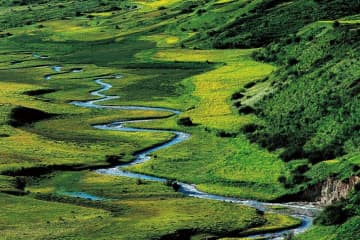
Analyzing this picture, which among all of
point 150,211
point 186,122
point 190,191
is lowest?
point 186,122

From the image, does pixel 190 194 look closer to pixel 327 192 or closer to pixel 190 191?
pixel 190 191

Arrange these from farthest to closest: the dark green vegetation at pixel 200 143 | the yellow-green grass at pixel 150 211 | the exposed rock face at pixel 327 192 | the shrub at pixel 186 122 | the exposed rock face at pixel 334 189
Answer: the shrub at pixel 186 122 → the exposed rock face at pixel 327 192 → the exposed rock face at pixel 334 189 → the dark green vegetation at pixel 200 143 → the yellow-green grass at pixel 150 211

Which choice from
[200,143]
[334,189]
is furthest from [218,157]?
[334,189]

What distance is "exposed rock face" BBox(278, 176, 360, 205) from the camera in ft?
253

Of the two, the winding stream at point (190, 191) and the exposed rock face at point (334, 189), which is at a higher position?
the exposed rock face at point (334, 189)

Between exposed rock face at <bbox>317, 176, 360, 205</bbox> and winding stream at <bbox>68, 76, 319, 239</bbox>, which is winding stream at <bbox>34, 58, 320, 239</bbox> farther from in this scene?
exposed rock face at <bbox>317, 176, 360, 205</bbox>

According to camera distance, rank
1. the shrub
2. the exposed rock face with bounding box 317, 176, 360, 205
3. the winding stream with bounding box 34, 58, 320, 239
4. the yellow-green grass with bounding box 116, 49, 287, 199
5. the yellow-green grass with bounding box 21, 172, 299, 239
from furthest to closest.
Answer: the shrub → the yellow-green grass with bounding box 116, 49, 287, 199 → the exposed rock face with bounding box 317, 176, 360, 205 → the winding stream with bounding box 34, 58, 320, 239 → the yellow-green grass with bounding box 21, 172, 299, 239

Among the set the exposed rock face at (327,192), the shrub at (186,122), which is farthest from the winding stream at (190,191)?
the shrub at (186,122)

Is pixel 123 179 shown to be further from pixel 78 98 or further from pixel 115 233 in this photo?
pixel 78 98

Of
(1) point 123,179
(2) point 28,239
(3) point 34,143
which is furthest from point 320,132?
(2) point 28,239

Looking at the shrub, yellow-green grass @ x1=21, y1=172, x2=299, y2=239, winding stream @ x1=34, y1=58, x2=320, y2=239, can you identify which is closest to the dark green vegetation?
yellow-green grass @ x1=21, y1=172, x2=299, y2=239

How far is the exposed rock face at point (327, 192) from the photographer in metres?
77.0

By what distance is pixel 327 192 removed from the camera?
80750mm

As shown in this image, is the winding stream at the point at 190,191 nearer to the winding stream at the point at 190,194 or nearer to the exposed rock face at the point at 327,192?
the winding stream at the point at 190,194
